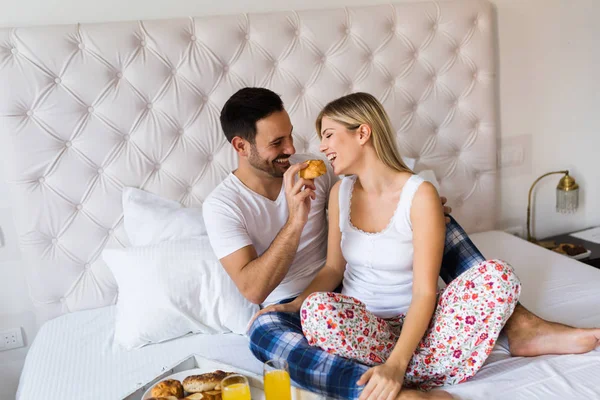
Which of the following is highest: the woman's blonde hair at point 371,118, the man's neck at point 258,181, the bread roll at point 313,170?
the woman's blonde hair at point 371,118

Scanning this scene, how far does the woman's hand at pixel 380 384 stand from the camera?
4.31 feet

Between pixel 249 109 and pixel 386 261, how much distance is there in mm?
642

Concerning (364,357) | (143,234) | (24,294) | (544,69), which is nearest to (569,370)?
(364,357)

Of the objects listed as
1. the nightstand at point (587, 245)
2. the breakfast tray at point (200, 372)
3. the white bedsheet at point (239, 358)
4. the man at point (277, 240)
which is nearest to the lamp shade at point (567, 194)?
the nightstand at point (587, 245)

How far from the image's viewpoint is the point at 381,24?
7.32ft

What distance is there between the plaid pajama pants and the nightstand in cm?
97

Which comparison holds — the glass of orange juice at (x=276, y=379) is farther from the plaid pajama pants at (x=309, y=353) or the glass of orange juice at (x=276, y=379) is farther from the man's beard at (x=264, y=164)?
the man's beard at (x=264, y=164)

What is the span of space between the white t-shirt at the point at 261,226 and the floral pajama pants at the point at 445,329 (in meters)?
0.39

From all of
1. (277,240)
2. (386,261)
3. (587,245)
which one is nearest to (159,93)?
(277,240)

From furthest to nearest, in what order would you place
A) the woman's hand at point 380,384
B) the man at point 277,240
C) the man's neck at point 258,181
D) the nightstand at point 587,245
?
the nightstand at point 587,245 < the man's neck at point 258,181 < the man at point 277,240 < the woman's hand at point 380,384

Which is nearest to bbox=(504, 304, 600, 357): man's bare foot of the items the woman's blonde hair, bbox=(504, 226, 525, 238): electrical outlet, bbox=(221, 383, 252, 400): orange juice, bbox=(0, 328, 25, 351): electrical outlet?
the woman's blonde hair

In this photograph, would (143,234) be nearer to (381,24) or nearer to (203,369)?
Answer: (203,369)

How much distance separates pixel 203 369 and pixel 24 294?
0.98 metres

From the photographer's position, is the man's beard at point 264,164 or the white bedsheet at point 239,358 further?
the man's beard at point 264,164
